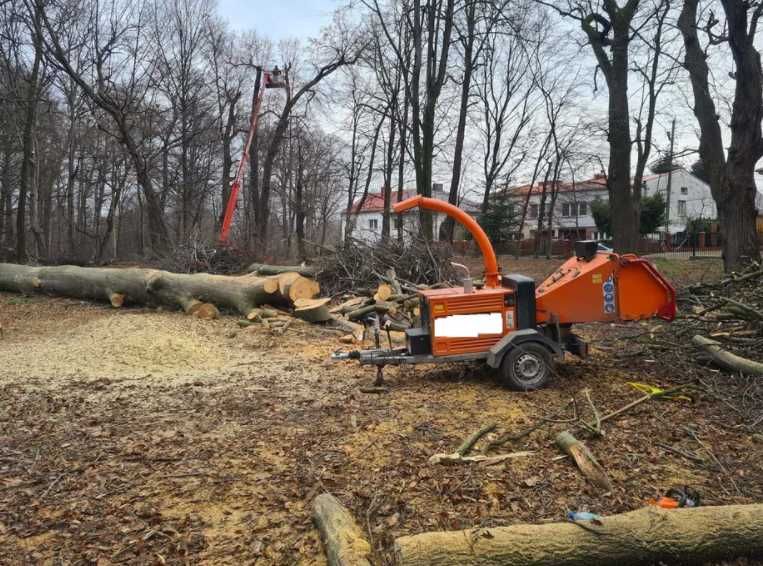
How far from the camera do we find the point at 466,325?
5570 mm

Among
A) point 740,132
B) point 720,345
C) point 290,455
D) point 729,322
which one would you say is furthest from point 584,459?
point 740,132

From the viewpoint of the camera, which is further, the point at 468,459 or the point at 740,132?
the point at 740,132

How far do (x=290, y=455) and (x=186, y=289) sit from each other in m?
7.46

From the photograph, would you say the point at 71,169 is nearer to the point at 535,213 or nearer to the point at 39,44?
the point at 39,44

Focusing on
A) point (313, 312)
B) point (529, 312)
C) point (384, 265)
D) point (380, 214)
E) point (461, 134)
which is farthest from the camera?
point (380, 214)

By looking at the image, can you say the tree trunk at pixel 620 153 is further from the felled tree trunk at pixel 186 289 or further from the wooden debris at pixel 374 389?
the wooden debris at pixel 374 389

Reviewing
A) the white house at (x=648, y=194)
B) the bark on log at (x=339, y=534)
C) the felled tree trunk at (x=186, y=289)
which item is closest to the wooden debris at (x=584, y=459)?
the bark on log at (x=339, y=534)

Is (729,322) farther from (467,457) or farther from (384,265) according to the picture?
(384,265)

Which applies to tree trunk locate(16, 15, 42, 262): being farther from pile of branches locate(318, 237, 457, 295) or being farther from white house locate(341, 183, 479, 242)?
pile of branches locate(318, 237, 457, 295)

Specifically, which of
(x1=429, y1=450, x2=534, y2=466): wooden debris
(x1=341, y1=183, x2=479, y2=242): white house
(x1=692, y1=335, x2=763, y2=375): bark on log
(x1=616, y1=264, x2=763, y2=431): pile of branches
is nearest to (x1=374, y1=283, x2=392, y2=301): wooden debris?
(x1=341, y1=183, x2=479, y2=242): white house

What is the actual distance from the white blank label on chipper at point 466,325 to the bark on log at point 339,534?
8.36 feet

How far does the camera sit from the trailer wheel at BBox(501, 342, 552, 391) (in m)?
5.48

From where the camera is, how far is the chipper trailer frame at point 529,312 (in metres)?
5.50

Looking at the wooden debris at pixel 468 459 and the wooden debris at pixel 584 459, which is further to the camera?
the wooden debris at pixel 468 459
